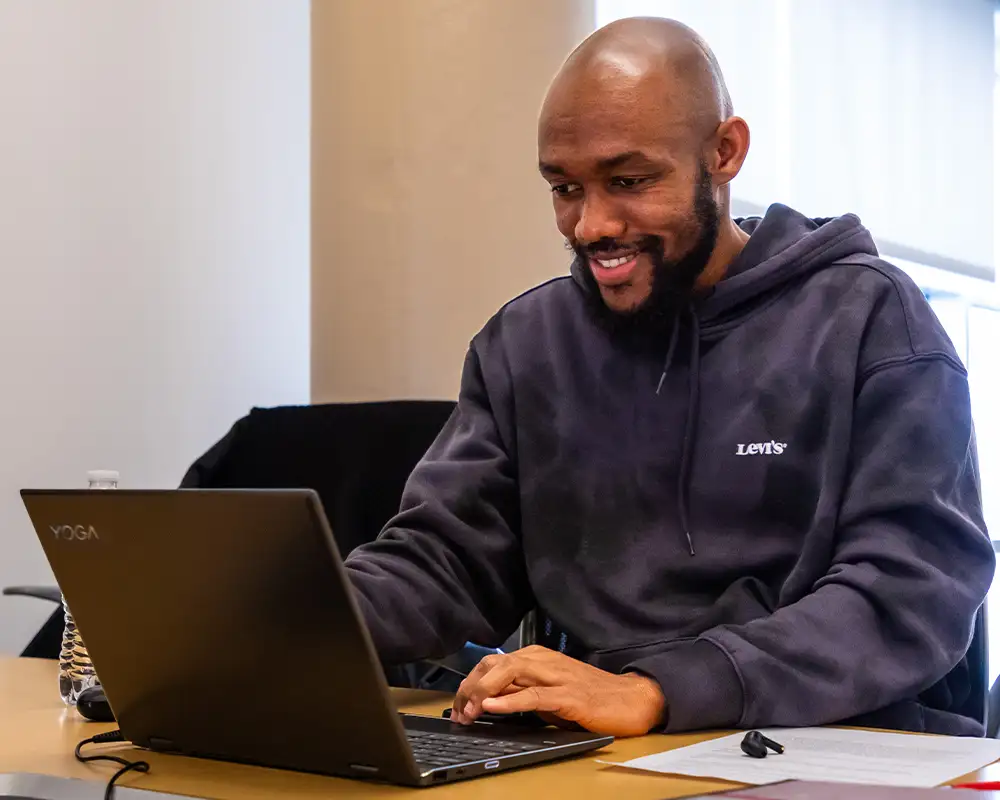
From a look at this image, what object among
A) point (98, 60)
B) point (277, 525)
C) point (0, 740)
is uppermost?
point (98, 60)

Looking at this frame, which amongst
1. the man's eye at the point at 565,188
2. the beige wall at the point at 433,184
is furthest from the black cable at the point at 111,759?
the beige wall at the point at 433,184

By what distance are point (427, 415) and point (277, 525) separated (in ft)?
4.54

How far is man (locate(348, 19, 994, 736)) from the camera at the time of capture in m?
1.26

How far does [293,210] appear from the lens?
10.6 feet

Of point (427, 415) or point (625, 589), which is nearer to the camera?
point (625, 589)

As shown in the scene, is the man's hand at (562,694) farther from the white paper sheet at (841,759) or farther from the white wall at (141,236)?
the white wall at (141,236)

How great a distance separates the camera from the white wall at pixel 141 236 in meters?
2.64

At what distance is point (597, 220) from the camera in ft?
4.72

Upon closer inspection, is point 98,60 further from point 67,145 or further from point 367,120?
point 367,120

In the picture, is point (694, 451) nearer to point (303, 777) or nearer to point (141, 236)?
point (303, 777)

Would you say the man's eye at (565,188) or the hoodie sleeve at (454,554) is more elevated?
the man's eye at (565,188)

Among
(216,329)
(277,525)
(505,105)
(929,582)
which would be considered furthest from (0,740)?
(216,329)

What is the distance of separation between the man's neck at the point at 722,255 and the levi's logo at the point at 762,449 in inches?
8.7

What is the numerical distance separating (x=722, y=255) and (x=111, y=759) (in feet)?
3.01
